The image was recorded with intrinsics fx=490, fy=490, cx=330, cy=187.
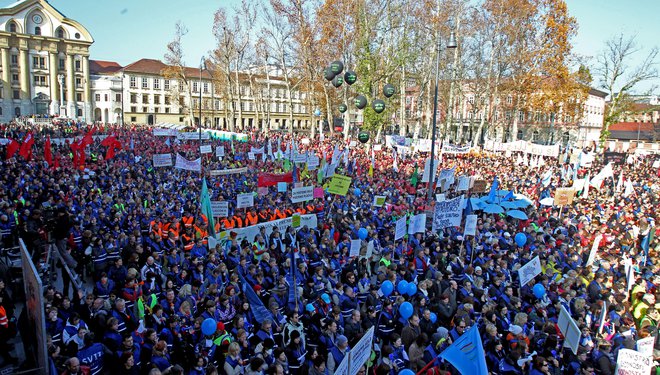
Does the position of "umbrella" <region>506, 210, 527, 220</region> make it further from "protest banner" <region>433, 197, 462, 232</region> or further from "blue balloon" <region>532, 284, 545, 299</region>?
"blue balloon" <region>532, 284, 545, 299</region>

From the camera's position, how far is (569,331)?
703cm

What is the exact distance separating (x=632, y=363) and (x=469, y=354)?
2.71 m

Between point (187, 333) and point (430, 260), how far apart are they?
5.65 meters

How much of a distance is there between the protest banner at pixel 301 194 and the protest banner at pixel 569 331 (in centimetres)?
816

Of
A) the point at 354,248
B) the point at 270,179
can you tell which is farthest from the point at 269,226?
the point at 354,248

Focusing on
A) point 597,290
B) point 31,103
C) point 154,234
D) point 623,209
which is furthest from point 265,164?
point 31,103

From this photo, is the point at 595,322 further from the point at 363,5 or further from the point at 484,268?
the point at 363,5

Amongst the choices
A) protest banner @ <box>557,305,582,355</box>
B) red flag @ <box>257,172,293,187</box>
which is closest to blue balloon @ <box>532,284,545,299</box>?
protest banner @ <box>557,305,582,355</box>

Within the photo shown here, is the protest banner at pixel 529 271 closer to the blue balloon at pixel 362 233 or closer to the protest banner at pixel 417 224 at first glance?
the protest banner at pixel 417 224

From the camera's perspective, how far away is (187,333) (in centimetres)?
661

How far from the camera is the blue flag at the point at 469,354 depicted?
17.0 feet

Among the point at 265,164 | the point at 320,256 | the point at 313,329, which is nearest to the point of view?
the point at 313,329

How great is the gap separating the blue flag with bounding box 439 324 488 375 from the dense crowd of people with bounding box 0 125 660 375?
0.65m

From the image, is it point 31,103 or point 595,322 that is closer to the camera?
point 595,322
